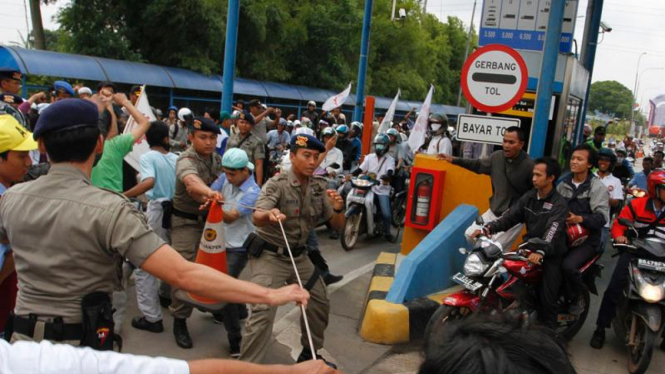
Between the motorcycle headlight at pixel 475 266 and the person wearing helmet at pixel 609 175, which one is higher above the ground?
the person wearing helmet at pixel 609 175

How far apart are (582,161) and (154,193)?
152 inches

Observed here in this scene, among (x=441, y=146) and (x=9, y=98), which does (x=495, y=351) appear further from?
(x=441, y=146)

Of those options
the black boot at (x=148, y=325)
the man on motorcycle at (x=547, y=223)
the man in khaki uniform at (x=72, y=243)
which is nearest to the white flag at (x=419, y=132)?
the man on motorcycle at (x=547, y=223)

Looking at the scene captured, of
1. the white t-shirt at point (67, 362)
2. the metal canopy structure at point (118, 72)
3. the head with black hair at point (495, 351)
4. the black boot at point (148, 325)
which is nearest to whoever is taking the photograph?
the head with black hair at point (495, 351)

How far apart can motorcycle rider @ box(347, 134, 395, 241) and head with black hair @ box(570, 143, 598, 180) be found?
391cm

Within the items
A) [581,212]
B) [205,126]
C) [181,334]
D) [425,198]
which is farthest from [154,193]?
[581,212]

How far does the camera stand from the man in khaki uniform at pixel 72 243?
2.26 metres

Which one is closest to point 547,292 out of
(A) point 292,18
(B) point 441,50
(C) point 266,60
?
(C) point 266,60

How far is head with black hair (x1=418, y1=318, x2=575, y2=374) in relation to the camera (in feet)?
3.91

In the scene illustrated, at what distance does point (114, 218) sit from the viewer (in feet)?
7.43

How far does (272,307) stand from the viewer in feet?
12.6

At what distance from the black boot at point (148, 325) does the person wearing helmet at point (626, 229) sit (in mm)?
3925

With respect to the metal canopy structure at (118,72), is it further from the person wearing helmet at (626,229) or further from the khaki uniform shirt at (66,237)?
the person wearing helmet at (626,229)

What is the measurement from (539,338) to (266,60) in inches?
1114
